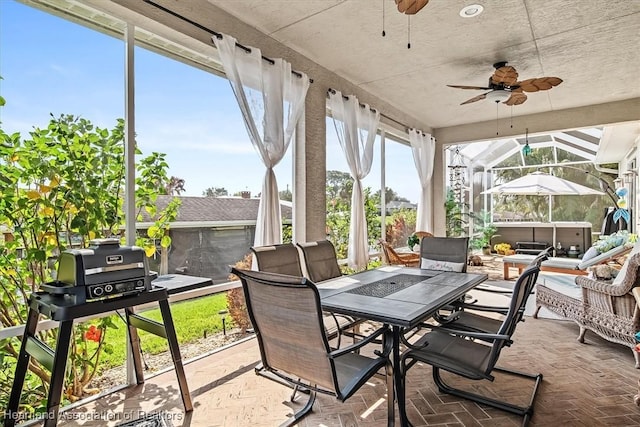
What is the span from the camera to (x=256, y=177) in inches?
143

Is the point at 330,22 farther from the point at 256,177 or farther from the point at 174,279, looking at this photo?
the point at 174,279

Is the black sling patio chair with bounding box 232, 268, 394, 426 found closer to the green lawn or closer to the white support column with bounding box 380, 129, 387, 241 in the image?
the green lawn

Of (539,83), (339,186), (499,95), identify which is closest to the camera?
(539,83)

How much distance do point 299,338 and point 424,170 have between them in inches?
219

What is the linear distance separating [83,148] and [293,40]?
2.23 m

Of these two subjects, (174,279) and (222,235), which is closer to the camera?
(174,279)

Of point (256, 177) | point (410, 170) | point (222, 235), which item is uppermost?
point (410, 170)

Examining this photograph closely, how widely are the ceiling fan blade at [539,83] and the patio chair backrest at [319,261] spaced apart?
8.89 feet

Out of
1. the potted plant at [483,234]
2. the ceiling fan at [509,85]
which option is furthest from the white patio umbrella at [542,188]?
the ceiling fan at [509,85]

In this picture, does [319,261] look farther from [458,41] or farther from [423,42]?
[458,41]

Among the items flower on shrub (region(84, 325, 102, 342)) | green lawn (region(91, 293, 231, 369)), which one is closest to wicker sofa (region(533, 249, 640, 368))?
green lawn (region(91, 293, 231, 369))

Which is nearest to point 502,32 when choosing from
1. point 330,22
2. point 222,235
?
point 330,22

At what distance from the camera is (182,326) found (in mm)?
3152

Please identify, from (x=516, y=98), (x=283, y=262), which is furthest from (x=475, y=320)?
(x=516, y=98)
